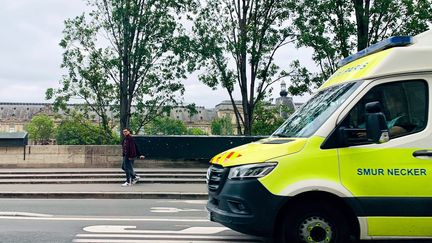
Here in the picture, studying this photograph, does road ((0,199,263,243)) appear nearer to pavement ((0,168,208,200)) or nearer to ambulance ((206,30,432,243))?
pavement ((0,168,208,200))

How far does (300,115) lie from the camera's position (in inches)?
255

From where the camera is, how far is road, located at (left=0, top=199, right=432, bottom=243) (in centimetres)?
691

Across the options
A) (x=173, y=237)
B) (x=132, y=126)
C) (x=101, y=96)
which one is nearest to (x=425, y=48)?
(x=173, y=237)

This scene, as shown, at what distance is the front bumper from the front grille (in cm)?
10

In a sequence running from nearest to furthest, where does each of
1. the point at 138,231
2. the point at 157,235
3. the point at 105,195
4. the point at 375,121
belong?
the point at 375,121 → the point at 157,235 → the point at 138,231 → the point at 105,195

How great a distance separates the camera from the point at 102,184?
50.9 feet

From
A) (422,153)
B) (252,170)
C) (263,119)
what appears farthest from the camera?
(263,119)

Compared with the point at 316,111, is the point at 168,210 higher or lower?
lower

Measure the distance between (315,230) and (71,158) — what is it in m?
16.5

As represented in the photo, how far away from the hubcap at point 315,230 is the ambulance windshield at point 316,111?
0.99 meters

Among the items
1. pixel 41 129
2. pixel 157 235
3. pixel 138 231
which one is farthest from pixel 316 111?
pixel 41 129

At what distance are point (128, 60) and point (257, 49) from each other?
607 cm

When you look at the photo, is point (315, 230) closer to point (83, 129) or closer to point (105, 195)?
point (105, 195)

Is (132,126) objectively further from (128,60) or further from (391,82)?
(391,82)
